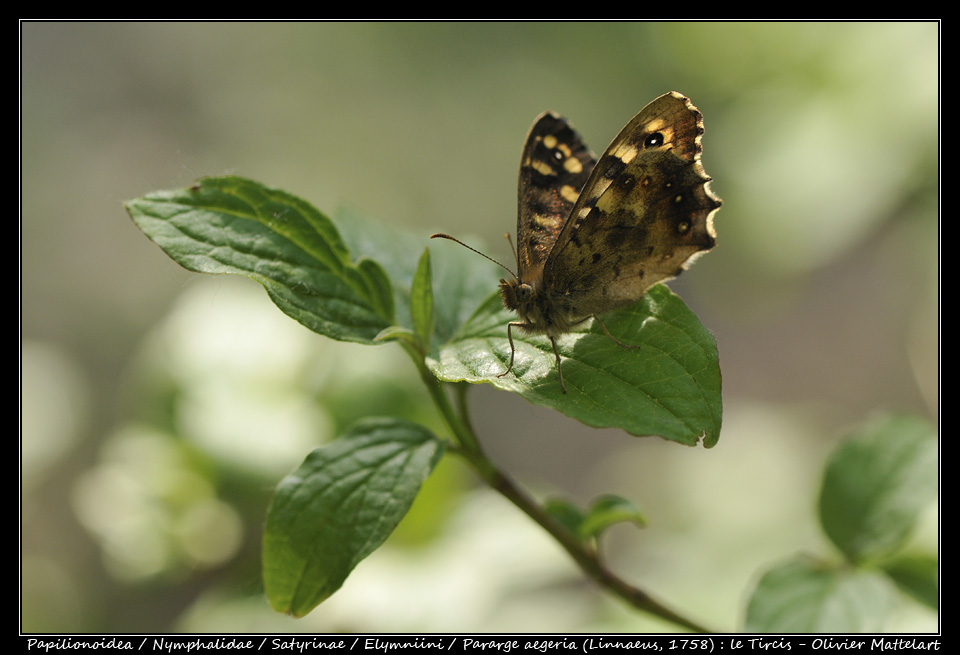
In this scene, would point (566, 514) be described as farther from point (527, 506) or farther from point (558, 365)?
point (558, 365)

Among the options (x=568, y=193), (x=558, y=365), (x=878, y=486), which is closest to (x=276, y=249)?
(x=558, y=365)

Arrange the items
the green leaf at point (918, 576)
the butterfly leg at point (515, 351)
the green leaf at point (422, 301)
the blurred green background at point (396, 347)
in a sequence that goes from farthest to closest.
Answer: the blurred green background at point (396, 347)
the green leaf at point (918, 576)
the green leaf at point (422, 301)
the butterfly leg at point (515, 351)

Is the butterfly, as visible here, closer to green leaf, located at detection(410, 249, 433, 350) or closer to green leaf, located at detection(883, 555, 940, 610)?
green leaf, located at detection(410, 249, 433, 350)

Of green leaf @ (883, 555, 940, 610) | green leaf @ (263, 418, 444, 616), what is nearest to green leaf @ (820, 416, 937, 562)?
green leaf @ (883, 555, 940, 610)

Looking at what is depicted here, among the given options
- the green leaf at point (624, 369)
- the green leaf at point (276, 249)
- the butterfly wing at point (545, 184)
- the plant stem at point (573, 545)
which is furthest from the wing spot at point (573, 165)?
the plant stem at point (573, 545)

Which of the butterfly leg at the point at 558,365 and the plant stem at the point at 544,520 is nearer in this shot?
the butterfly leg at the point at 558,365

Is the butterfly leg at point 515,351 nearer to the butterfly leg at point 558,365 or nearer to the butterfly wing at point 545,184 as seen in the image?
the butterfly leg at point 558,365

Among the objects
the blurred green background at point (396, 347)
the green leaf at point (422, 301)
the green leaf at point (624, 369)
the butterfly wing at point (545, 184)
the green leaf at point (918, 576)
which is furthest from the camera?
the blurred green background at point (396, 347)

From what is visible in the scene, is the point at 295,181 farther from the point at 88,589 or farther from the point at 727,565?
the point at 727,565
